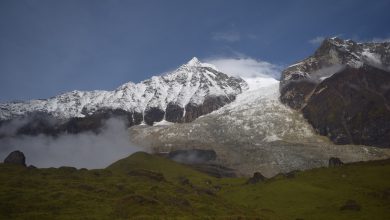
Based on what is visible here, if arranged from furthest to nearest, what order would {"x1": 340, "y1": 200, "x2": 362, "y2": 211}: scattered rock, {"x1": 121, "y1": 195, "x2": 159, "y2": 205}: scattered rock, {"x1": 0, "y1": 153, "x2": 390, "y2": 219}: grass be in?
{"x1": 340, "y1": 200, "x2": 362, "y2": 211}: scattered rock
{"x1": 121, "y1": 195, "x2": 159, "y2": 205}: scattered rock
{"x1": 0, "y1": 153, "x2": 390, "y2": 219}: grass

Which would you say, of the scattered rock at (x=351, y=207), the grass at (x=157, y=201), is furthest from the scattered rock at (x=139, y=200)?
the scattered rock at (x=351, y=207)

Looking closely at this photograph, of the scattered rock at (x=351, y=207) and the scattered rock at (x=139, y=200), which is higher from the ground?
the scattered rock at (x=139, y=200)

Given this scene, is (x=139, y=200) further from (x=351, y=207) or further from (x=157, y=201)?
(x=351, y=207)

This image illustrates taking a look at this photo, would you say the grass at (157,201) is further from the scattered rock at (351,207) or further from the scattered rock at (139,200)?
the scattered rock at (351,207)

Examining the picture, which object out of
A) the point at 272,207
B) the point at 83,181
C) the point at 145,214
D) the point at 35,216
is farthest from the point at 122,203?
the point at 272,207

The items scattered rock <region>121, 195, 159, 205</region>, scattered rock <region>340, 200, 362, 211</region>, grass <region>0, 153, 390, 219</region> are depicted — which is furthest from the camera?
scattered rock <region>340, 200, 362, 211</region>

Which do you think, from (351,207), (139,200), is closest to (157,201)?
(139,200)

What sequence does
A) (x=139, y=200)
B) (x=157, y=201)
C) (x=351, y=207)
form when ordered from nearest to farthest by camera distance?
(x=139, y=200)
(x=157, y=201)
(x=351, y=207)

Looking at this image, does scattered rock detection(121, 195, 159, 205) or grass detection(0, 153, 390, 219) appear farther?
scattered rock detection(121, 195, 159, 205)

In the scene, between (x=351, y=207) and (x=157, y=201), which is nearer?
(x=157, y=201)

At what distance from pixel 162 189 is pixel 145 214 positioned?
144 ft

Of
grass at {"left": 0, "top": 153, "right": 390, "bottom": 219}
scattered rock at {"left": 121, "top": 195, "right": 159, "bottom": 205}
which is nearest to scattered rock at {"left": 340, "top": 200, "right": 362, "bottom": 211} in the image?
grass at {"left": 0, "top": 153, "right": 390, "bottom": 219}

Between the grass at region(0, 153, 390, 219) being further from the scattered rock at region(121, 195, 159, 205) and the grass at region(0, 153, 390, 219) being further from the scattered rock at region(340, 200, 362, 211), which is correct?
the scattered rock at region(340, 200, 362, 211)

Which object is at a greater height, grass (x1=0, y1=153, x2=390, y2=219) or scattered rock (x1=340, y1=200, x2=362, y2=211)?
grass (x1=0, y1=153, x2=390, y2=219)
